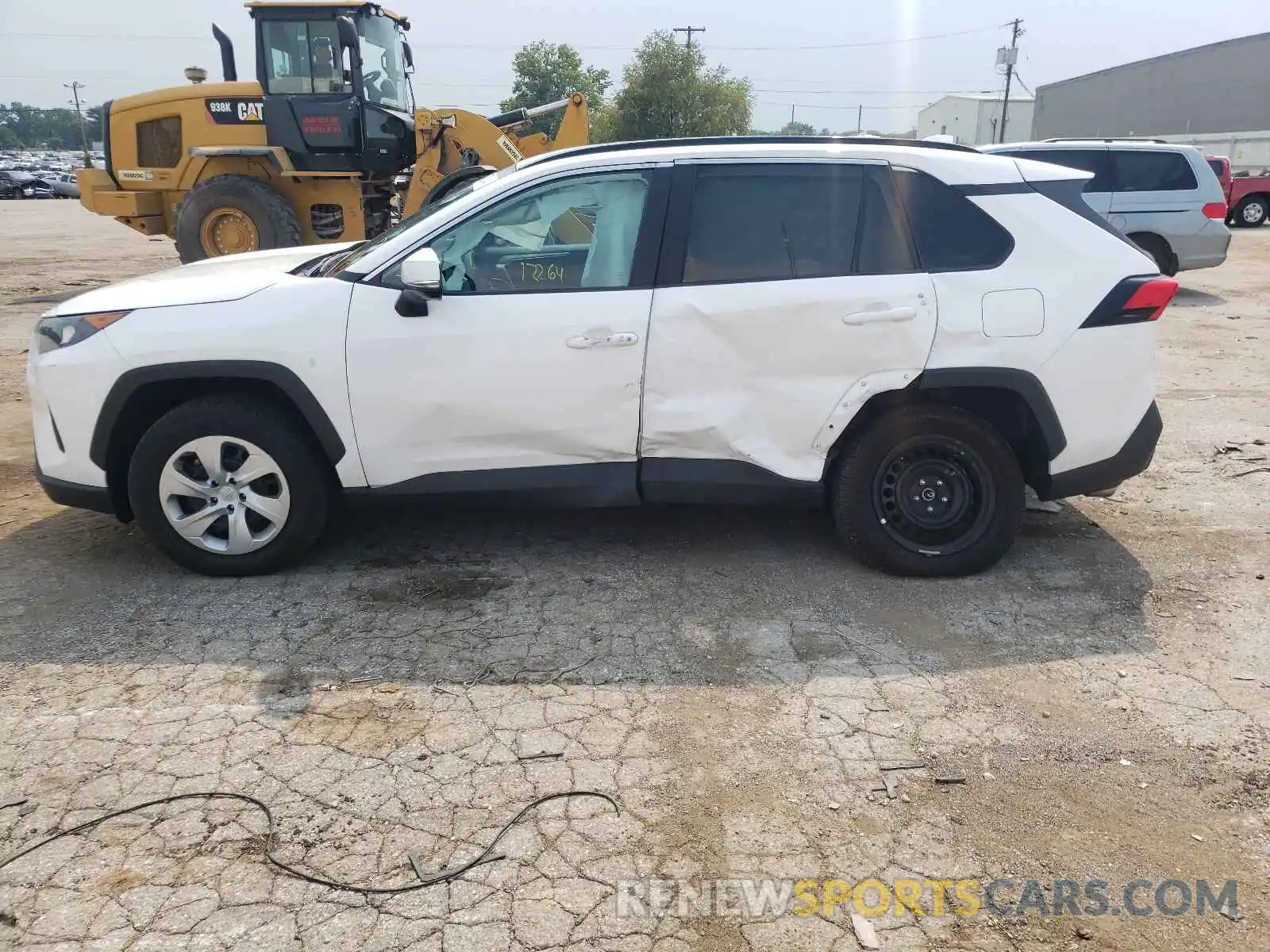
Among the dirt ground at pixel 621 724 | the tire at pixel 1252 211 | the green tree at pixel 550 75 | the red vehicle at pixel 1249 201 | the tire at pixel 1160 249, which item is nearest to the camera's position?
the dirt ground at pixel 621 724

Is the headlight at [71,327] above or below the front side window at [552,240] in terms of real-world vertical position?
below

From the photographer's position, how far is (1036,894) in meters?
2.54

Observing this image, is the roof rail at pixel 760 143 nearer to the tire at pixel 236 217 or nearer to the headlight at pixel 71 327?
the headlight at pixel 71 327

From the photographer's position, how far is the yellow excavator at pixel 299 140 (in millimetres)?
11453

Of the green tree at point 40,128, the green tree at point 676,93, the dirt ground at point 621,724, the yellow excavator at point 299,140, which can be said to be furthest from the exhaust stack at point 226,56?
the green tree at point 40,128

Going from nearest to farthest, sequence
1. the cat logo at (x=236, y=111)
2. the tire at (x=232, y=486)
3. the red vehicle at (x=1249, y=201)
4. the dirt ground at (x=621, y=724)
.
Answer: the dirt ground at (x=621, y=724), the tire at (x=232, y=486), the cat logo at (x=236, y=111), the red vehicle at (x=1249, y=201)

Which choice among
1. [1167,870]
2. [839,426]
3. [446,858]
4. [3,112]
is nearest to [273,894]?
[446,858]

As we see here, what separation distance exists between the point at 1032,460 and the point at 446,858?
119 inches

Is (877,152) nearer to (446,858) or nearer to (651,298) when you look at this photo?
(651,298)

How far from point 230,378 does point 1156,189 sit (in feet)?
37.2

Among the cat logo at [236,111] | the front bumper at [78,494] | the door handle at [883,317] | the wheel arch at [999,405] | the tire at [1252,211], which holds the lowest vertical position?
the front bumper at [78,494]

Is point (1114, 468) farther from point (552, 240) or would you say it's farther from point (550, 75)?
point (550, 75)

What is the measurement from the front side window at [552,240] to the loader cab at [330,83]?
8.32 m

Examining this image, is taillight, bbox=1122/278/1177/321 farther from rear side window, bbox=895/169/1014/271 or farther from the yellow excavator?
the yellow excavator
